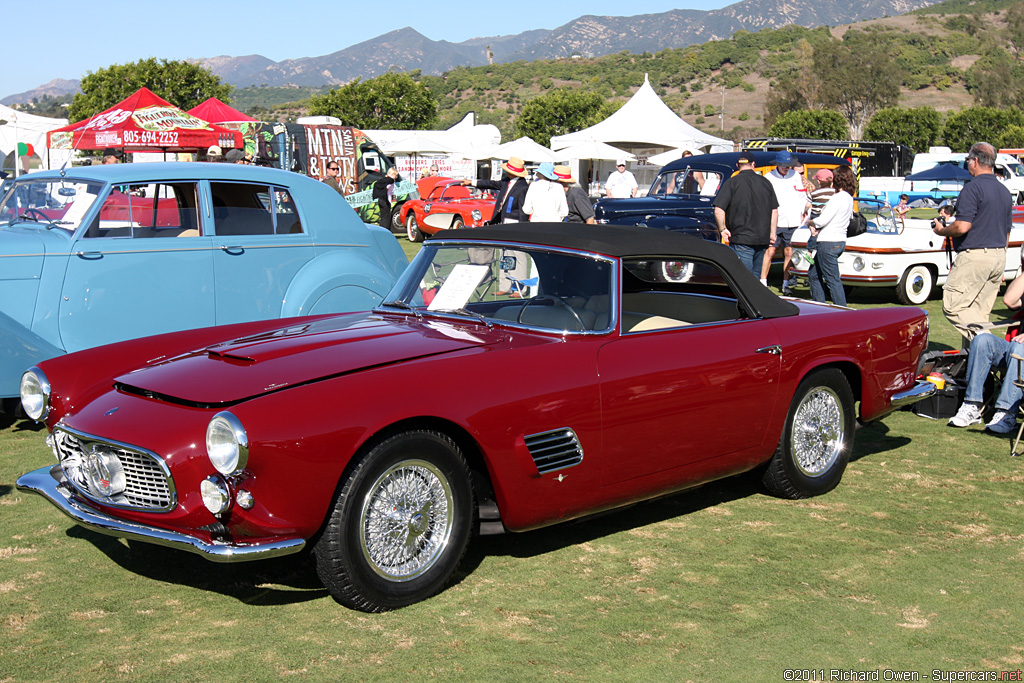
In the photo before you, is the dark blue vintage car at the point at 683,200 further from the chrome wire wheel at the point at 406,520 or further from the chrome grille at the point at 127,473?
the chrome grille at the point at 127,473

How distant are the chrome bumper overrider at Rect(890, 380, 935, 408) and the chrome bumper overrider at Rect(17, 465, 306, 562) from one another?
12.0ft

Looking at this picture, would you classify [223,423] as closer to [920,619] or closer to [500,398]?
[500,398]

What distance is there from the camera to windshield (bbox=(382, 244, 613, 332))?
4336 mm

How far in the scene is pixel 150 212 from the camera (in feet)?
21.7

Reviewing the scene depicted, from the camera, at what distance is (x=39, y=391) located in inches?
175

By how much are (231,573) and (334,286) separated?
10.8 feet

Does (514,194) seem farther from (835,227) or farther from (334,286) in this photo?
(334,286)

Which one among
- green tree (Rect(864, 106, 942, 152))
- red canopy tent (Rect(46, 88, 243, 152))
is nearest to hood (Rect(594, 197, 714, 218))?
red canopy tent (Rect(46, 88, 243, 152))

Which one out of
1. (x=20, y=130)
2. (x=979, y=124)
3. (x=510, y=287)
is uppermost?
(x=979, y=124)

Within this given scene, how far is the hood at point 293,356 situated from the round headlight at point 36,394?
73 centimetres

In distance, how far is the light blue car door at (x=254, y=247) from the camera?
6785mm

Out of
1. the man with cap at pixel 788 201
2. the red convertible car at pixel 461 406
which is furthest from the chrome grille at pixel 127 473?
the man with cap at pixel 788 201

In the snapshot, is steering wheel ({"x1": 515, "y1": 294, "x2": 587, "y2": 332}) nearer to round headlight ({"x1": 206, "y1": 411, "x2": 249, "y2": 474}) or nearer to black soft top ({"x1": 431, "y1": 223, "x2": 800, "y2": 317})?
black soft top ({"x1": 431, "y1": 223, "x2": 800, "y2": 317})

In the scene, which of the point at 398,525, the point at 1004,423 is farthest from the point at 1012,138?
the point at 398,525
